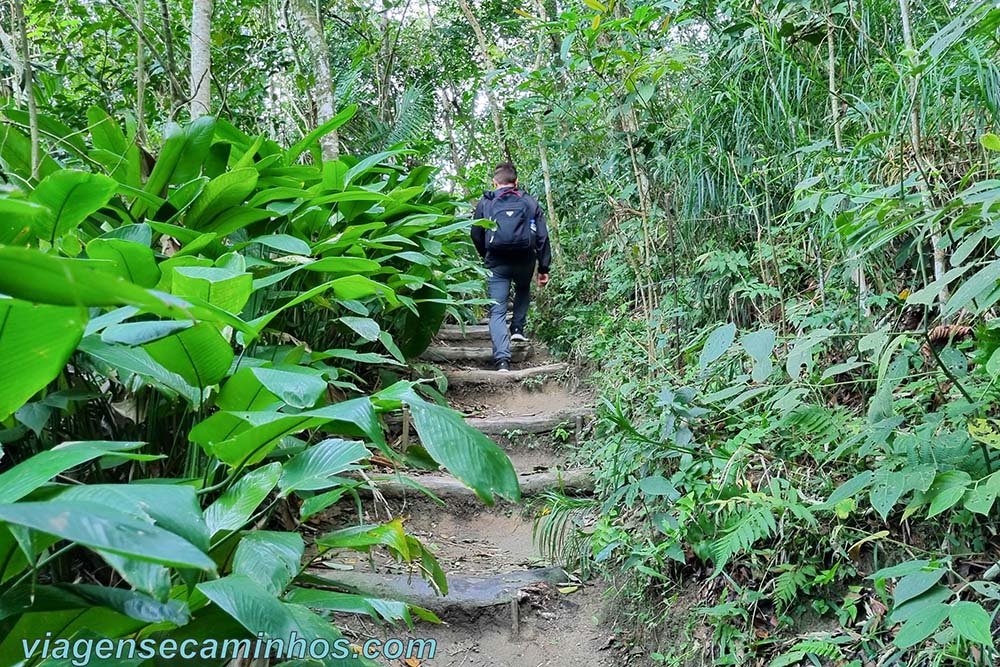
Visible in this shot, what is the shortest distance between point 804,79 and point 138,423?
2.43 metres

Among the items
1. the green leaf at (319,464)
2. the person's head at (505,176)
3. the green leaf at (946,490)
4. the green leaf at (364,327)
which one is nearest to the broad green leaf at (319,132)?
the green leaf at (364,327)

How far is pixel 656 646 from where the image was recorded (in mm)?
1763

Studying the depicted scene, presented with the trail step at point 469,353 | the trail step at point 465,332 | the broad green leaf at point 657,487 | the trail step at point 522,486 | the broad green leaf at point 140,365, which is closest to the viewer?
the broad green leaf at point 140,365

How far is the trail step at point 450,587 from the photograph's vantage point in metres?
1.92

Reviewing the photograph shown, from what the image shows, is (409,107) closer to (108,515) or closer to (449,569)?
(449,569)

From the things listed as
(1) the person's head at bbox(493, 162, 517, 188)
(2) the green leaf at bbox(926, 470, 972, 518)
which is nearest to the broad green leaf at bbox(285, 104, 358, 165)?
(1) the person's head at bbox(493, 162, 517, 188)

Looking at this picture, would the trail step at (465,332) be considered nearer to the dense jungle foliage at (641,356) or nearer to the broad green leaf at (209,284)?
the dense jungle foliage at (641,356)

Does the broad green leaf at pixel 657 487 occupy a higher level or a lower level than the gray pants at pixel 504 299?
lower

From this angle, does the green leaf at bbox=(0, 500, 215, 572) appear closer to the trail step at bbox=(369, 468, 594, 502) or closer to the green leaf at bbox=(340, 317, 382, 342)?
the green leaf at bbox=(340, 317, 382, 342)

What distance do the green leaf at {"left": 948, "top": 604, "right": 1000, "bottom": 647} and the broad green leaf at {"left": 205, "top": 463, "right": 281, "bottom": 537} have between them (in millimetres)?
1105

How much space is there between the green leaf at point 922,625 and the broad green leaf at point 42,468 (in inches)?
48.4

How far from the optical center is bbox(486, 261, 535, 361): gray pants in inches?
157

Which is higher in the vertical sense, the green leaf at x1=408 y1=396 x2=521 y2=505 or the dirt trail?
the green leaf at x1=408 y1=396 x2=521 y2=505

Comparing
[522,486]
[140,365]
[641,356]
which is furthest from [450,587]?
[641,356]
